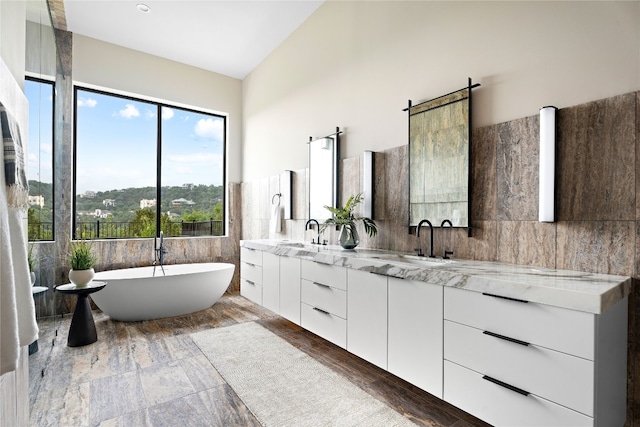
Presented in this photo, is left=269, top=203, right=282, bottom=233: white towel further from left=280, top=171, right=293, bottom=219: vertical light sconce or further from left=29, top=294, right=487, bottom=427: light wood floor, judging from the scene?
left=29, top=294, right=487, bottom=427: light wood floor

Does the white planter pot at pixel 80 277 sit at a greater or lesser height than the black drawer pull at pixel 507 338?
lesser

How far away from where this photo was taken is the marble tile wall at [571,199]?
1579 mm

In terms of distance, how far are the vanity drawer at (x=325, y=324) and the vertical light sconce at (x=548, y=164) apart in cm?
144

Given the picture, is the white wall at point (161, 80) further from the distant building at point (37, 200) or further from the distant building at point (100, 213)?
the distant building at point (37, 200)

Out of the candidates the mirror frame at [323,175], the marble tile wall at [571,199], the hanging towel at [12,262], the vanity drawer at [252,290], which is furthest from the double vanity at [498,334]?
the hanging towel at [12,262]

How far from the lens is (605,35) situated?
1.67 meters

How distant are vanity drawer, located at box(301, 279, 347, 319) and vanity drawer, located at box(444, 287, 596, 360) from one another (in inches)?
34.0

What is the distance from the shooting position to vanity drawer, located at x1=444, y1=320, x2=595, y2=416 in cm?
127

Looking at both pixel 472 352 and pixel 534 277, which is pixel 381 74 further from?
pixel 472 352

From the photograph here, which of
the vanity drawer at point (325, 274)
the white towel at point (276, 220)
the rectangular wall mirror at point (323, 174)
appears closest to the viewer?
the vanity drawer at point (325, 274)

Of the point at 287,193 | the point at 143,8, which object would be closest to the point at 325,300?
the point at 287,193

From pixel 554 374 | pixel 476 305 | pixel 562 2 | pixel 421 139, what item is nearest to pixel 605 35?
pixel 562 2

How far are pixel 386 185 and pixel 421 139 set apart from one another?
507 millimetres

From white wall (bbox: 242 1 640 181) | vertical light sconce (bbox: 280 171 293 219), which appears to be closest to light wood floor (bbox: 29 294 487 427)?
vertical light sconce (bbox: 280 171 293 219)
